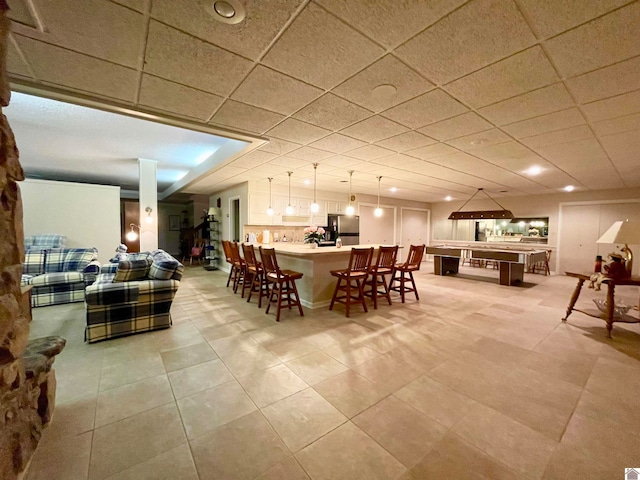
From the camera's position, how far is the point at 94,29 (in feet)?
4.85

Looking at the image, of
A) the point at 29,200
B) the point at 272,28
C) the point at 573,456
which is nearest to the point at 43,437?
the point at 272,28

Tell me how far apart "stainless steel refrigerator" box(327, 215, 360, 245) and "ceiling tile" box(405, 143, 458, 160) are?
367cm

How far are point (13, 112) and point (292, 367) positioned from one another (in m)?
4.20

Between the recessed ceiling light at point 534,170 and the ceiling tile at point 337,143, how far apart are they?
3.34 m

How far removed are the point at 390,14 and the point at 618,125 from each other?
3.02 metres

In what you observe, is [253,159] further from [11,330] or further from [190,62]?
[11,330]

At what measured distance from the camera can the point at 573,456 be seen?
1424mm

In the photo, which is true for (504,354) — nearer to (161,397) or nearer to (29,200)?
(161,397)

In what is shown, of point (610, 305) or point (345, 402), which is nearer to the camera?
point (345, 402)

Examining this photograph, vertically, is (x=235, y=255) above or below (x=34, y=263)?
above

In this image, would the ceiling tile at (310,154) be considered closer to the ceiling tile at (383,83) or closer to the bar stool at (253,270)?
the ceiling tile at (383,83)

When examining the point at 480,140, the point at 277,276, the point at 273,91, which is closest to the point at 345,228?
the point at 277,276

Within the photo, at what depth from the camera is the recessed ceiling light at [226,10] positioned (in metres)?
1.29

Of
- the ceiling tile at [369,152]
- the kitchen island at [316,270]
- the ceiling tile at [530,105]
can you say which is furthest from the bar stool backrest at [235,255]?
the ceiling tile at [530,105]
